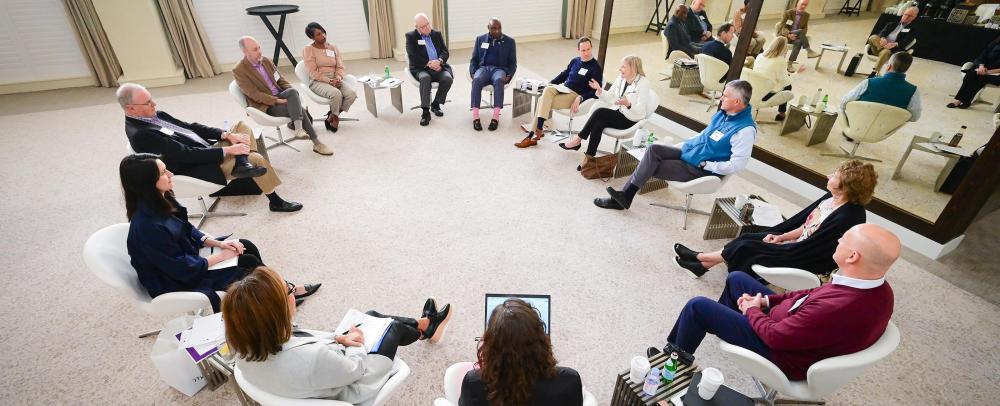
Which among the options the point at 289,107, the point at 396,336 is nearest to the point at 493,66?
the point at 289,107

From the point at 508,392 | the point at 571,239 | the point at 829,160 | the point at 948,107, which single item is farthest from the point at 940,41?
the point at 508,392

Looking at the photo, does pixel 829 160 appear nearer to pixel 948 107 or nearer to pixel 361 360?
pixel 948 107

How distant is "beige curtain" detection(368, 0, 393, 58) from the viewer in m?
7.15

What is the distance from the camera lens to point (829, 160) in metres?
4.64

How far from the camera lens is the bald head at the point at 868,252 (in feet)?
5.58

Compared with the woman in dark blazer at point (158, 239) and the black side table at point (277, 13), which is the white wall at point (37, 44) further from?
the woman in dark blazer at point (158, 239)

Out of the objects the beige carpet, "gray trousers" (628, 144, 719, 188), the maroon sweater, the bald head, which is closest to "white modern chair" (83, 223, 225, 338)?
the beige carpet

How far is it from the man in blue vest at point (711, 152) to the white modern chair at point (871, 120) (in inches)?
57.2

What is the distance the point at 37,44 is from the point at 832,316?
28.5 ft

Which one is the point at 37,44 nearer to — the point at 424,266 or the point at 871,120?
the point at 424,266

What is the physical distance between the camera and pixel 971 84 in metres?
5.51

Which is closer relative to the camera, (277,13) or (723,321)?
(723,321)

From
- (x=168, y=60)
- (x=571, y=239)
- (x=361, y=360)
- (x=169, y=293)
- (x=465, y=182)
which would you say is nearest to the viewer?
Answer: (x=361, y=360)

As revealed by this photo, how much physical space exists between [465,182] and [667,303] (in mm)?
2111
